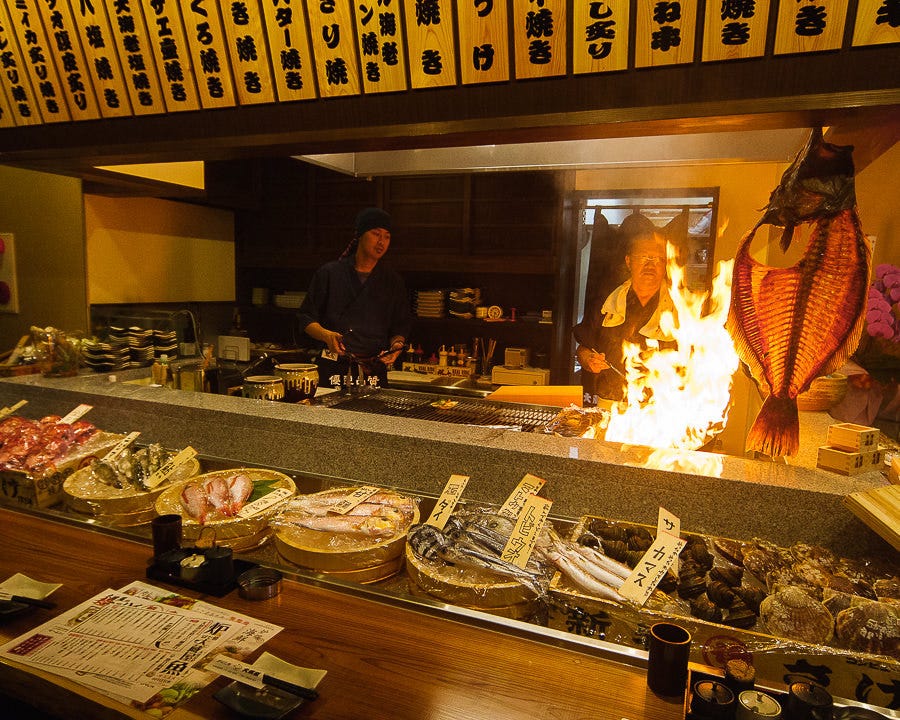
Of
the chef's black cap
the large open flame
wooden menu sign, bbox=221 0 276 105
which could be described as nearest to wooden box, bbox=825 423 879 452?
the large open flame

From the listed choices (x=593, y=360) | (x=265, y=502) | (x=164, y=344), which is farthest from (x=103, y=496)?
(x=593, y=360)

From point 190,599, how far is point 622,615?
1070mm

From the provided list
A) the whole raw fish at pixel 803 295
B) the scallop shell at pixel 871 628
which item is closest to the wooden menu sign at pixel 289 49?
the whole raw fish at pixel 803 295

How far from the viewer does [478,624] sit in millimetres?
1382

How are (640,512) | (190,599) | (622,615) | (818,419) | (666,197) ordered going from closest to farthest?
1. (622,615)
2. (190,599)
3. (640,512)
4. (818,419)
5. (666,197)

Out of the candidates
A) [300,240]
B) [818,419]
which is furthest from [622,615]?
[300,240]

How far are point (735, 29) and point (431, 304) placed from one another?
475cm

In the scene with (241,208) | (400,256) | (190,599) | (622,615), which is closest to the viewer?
(622,615)

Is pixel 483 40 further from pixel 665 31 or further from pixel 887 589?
pixel 887 589

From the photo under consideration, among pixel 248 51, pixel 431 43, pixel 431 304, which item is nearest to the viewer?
pixel 431 43

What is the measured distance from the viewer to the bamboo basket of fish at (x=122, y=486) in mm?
1936

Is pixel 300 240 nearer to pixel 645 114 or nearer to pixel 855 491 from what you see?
pixel 645 114

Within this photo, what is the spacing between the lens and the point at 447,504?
1.73 meters

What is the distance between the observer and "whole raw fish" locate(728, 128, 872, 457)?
169 cm
